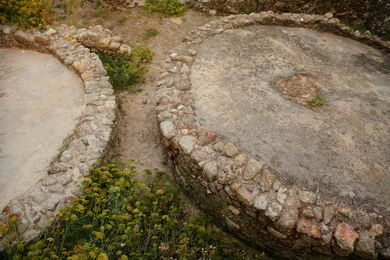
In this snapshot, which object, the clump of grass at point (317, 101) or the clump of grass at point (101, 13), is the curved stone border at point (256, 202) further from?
the clump of grass at point (101, 13)

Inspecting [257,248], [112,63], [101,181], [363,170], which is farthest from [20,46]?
[363,170]

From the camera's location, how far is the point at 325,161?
3451 millimetres

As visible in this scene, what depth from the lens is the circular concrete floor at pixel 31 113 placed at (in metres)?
3.51

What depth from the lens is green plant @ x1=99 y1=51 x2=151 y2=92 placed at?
5234 mm

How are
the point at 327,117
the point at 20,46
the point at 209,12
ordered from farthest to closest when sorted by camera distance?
1. the point at 209,12
2. the point at 20,46
3. the point at 327,117

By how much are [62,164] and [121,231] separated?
1.26 m

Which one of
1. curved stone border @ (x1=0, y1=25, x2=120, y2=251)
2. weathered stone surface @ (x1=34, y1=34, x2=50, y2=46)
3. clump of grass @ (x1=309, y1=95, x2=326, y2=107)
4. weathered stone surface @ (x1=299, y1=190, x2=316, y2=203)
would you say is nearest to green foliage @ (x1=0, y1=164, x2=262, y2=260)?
curved stone border @ (x1=0, y1=25, x2=120, y2=251)

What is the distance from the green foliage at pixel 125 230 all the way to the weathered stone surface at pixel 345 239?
41.2 inches

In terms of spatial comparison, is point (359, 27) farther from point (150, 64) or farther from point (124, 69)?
point (124, 69)

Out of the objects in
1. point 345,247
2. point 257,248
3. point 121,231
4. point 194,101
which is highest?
point 194,101

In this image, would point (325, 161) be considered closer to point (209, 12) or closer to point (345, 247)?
point (345, 247)

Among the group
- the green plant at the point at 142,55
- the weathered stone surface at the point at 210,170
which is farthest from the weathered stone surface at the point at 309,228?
the green plant at the point at 142,55

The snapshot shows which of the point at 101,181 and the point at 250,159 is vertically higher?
the point at 250,159

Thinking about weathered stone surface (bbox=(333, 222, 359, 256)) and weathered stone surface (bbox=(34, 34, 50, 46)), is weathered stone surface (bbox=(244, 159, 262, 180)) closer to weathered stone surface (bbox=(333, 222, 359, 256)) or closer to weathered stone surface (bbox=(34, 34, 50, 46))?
weathered stone surface (bbox=(333, 222, 359, 256))
